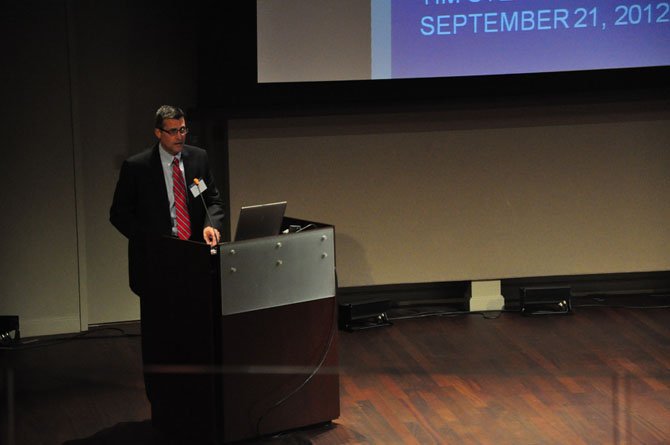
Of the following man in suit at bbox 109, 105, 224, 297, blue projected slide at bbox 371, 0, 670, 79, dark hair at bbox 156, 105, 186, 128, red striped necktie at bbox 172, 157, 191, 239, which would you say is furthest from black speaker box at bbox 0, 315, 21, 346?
blue projected slide at bbox 371, 0, 670, 79

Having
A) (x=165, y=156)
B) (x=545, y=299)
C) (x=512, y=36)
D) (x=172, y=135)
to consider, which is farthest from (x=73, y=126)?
(x=545, y=299)

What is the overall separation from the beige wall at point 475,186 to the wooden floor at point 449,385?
405 mm

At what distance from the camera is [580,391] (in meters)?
5.16

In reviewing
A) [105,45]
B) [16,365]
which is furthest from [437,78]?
[16,365]

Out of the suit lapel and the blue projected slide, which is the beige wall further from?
the suit lapel

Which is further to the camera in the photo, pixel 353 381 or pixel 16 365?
pixel 16 365

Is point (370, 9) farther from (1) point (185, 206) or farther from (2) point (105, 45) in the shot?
(1) point (185, 206)

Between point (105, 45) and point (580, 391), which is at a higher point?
point (105, 45)

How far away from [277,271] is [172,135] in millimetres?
784

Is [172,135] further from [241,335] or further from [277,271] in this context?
[241,335]

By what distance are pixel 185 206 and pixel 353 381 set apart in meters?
1.29

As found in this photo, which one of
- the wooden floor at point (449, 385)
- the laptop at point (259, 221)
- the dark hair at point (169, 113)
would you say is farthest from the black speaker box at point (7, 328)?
the laptop at point (259, 221)

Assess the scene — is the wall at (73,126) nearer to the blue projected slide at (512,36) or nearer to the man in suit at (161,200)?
the blue projected slide at (512,36)

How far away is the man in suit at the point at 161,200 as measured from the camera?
4.68m
